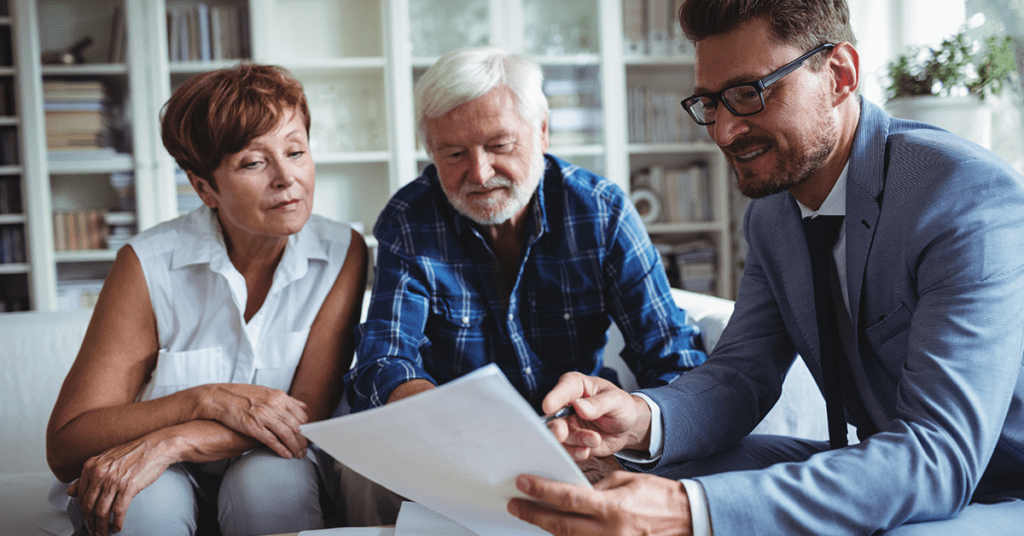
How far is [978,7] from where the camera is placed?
2361 mm

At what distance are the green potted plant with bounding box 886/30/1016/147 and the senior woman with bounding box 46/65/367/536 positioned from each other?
64.6 inches

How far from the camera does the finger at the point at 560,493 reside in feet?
2.13

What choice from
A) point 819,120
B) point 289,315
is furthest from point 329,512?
point 819,120

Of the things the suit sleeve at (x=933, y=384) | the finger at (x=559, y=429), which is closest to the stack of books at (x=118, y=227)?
the finger at (x=559, y=429)

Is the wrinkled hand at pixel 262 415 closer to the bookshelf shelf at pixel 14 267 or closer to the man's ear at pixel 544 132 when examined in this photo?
the man's ear at pixel 544 132

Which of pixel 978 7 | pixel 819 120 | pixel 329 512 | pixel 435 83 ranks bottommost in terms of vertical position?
pixel 329 512

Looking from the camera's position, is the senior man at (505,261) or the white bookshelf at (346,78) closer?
the senior man at (505,261)

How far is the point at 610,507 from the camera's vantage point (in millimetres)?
662

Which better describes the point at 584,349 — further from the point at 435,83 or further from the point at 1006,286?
the point at 1006,286

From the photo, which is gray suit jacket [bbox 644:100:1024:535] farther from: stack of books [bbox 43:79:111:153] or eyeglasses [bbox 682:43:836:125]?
stack of books [bbox 43:79:111:153]

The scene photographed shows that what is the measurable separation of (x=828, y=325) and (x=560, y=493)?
54cm

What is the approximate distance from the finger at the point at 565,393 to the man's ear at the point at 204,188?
853 millimetres

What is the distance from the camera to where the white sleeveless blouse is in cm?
133

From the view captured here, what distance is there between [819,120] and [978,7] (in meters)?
1.92
